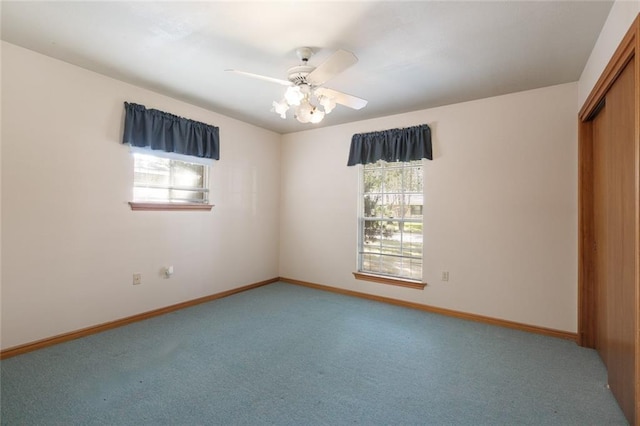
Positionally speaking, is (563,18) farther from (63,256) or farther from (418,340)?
(63,256)

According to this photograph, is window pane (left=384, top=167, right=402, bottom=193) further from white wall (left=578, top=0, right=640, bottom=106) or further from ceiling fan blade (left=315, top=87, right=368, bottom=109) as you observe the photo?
white wall (left=578, top=0, right=640, bottom=106)

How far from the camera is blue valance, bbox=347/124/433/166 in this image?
3.75 metres

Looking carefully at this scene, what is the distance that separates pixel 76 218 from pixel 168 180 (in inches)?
40.1

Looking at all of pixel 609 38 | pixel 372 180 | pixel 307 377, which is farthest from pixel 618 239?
pixel 372 180

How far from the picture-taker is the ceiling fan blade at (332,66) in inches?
77.0

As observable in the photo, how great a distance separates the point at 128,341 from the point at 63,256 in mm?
970

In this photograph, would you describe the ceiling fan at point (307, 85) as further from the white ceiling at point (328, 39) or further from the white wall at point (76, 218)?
the white wall at point (76, 218)

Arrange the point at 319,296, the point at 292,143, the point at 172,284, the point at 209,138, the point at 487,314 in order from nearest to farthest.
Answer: the point at 487,314 → the point at 172,284 → the point at 209,138 → the point at 319,296 → the point at 292,143

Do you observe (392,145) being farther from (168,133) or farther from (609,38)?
(168,133)

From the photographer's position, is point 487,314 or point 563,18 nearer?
point 563,18

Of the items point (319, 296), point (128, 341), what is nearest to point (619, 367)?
point (319, 296)

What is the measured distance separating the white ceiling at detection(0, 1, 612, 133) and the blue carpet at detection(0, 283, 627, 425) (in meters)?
2.50

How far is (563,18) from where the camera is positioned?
6.56 feet

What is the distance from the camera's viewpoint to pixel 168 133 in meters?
3.48
